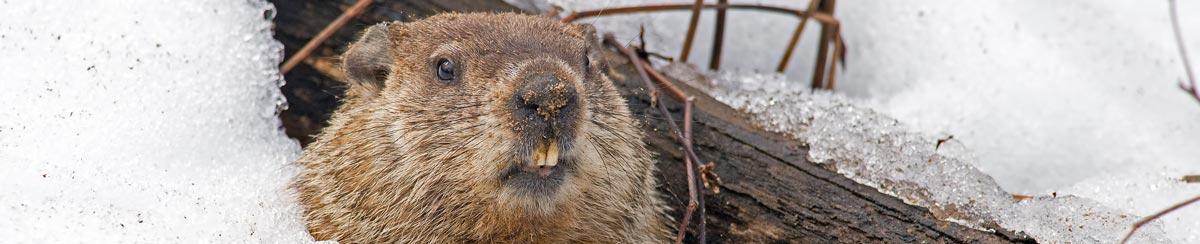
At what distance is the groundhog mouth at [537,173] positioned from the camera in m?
3.29

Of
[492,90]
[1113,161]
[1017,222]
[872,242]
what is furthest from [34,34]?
[1113,161]

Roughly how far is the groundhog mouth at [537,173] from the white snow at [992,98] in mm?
1154

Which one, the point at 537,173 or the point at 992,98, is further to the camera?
the point at 992,98

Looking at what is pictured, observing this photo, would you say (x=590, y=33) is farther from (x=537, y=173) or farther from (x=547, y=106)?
(x=547, y=106)

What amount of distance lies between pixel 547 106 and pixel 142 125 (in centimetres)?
169

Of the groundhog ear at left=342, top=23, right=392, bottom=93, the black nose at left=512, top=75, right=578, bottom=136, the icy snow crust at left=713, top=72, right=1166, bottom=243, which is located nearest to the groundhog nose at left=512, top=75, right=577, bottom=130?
the black nose at left=512, top=75, right=578, bottom=136

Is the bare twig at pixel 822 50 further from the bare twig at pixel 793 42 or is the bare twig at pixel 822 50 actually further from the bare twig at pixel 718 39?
the bare twig at pixel 718 39

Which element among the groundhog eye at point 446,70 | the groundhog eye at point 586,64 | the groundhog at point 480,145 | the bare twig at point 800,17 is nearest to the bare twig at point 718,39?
the bare twig at point 800,17

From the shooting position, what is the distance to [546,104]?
10.4 feet

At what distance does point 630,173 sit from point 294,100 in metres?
1.67

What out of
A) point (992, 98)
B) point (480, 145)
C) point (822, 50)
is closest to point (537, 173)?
point (480, 145)

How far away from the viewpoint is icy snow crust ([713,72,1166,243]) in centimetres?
376

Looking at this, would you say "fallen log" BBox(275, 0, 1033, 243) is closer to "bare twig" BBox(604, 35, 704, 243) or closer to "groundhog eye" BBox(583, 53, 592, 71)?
"bare twig" BBox(604, 35, 704, 243)

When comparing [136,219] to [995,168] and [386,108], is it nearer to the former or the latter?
[386,108]
